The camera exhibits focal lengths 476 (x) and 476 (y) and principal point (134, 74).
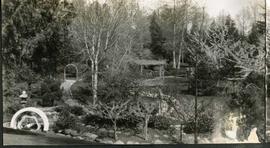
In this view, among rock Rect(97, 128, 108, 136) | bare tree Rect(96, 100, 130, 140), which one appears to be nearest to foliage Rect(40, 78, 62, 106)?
bare tree Rect(96, 100, 130, 140)

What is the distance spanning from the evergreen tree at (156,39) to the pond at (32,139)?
154 cm

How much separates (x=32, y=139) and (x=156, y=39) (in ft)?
6.89

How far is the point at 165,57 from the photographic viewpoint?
6488 mm

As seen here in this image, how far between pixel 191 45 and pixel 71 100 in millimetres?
1791

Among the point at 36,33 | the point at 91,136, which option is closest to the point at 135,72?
the point at 91,136

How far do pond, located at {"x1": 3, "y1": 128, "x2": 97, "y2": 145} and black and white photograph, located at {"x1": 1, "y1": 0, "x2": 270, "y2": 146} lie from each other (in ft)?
0.04

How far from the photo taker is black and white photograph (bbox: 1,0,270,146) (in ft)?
20.2

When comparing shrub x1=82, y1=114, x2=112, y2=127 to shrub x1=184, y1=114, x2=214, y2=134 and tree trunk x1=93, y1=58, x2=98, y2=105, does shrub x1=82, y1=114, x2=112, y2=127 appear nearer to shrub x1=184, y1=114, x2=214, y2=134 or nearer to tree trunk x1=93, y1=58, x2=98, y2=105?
tree trunk x1=93, y1=58, x2=98, y2=105

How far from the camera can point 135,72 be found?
643 cm

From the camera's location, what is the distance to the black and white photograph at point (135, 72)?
6.16 metres

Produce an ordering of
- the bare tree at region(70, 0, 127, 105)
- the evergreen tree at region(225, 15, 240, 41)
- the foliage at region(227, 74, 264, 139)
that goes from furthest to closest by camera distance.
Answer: the foliage at region(227, 74, 264, 139) → the evergreen tree at region(225, 15, 240, 41) → the bare tree at region(70, 0, 127, 105)

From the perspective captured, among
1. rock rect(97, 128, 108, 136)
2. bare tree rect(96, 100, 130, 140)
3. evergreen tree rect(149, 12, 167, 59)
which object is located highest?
evergreen tree rect(149, 12, 167, 59)

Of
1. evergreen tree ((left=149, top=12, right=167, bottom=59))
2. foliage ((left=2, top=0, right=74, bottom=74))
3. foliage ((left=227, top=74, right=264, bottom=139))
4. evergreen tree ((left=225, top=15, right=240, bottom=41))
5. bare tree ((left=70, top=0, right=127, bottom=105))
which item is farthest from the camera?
foliage ((left=227, top=74, right=264, bottom=139))

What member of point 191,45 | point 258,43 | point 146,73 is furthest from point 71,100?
point 258,43
